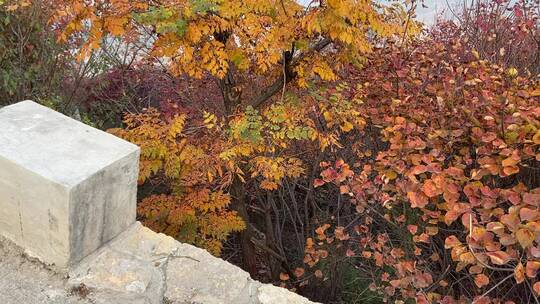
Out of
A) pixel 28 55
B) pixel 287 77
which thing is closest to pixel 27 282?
pixel 287 77

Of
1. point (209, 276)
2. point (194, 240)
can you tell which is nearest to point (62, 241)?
point (209, 276)

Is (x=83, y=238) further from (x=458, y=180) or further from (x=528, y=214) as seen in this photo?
(x=458, y=180)

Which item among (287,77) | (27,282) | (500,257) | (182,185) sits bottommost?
(182,185)

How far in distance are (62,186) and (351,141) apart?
3945 mm

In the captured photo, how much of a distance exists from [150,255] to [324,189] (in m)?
4.22

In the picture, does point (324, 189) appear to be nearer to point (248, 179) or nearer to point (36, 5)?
point (248, 179)

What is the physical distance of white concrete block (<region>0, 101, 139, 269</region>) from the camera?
2213 millimetres

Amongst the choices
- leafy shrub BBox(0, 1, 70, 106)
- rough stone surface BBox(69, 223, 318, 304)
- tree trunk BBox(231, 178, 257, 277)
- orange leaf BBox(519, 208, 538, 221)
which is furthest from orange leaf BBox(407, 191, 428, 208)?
leafy shrub BBox(0, 1, 70, 106)

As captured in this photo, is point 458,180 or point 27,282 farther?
point 458,180

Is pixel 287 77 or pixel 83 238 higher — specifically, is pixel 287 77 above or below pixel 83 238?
above

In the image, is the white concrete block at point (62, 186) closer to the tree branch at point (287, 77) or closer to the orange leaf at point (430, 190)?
the orange leaf at point (430, 190)

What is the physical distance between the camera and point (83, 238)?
2359mm

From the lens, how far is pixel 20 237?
8.04 feet

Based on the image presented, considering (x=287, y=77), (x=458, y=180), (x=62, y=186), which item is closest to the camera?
(x=62, y=186)
